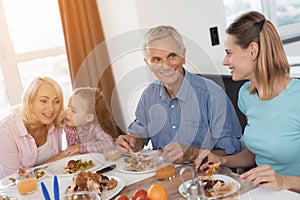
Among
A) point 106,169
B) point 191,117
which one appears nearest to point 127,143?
point 106,169

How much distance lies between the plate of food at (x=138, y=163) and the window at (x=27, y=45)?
1.37 metres

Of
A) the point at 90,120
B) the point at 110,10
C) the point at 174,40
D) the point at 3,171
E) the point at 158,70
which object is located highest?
the point at 110,10

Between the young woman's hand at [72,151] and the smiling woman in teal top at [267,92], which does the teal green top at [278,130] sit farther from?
the young woman's hand at [72,151]

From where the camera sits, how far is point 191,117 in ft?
5.81

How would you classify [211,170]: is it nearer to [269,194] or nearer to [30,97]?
[269,194]

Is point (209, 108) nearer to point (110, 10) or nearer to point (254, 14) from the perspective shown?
point (254, 14)

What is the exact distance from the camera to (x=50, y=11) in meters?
2.78

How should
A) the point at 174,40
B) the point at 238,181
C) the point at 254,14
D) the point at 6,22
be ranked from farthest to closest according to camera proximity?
the point at 6,22, the point at 174,40, the point at 254,14, the point at 238,181

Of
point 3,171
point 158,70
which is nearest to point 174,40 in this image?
point 158,70

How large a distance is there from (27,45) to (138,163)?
62.2 inches

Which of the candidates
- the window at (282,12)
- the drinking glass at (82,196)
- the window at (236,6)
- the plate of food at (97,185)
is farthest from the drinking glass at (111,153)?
the window at (282,12)

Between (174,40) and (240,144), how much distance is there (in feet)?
1.69

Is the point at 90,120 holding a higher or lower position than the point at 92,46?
lower

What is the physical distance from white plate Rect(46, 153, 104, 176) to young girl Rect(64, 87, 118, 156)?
7cm
